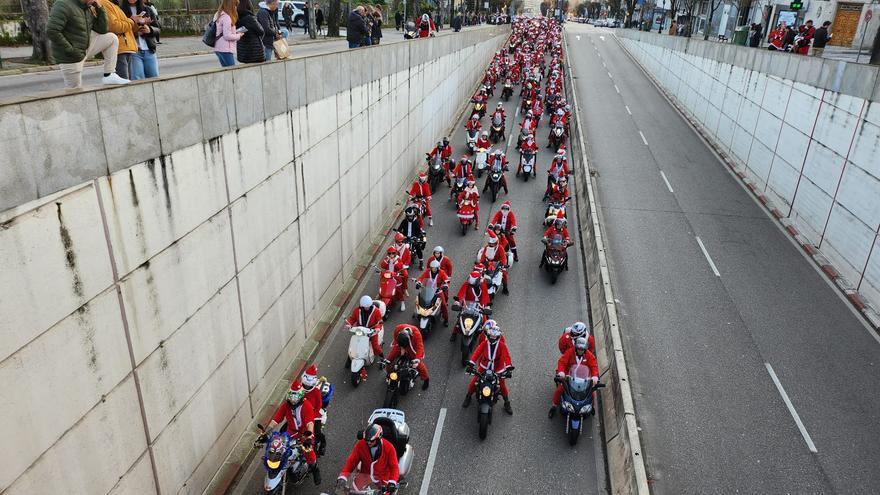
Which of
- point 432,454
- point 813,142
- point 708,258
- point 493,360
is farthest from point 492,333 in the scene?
point 813,142

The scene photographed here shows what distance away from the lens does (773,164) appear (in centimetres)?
2097

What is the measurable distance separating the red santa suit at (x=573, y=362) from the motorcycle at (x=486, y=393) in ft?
2.81

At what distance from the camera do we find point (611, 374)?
10.8m

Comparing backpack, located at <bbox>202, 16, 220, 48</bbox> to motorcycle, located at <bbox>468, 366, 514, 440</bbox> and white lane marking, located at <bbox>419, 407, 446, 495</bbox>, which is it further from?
white lane marking, located at <bbox>419, 407, 446, 495</bbox>

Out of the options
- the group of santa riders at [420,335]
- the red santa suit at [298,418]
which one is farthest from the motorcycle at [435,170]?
the red santa suit at [298,418]

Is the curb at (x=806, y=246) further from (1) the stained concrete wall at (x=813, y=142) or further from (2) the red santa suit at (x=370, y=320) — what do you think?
(2) the red santa suit at (x=370, y=320)

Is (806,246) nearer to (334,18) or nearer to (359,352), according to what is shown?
(359,352)

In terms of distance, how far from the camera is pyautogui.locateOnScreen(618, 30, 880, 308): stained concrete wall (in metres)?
14.6

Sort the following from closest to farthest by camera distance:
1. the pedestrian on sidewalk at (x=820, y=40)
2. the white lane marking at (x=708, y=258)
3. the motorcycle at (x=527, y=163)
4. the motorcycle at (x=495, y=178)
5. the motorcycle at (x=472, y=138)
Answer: the white lane marking at (x=708, y=258), the motorcycle at (x=495, y=178), the motorcycle at (x=527, y=163), the pedestrian on sidewalk at (x=820, y=40), the motorcycle at (x=472, y=138)

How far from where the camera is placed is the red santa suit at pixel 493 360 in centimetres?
1006

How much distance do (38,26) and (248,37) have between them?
7.01 m

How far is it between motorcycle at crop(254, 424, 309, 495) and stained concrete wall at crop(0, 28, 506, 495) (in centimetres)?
101

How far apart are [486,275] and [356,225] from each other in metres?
3.84

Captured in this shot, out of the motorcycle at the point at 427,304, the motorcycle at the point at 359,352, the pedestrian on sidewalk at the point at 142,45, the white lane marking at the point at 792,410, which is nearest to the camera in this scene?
the pedestrian on sidewalk at the point at 142,45
